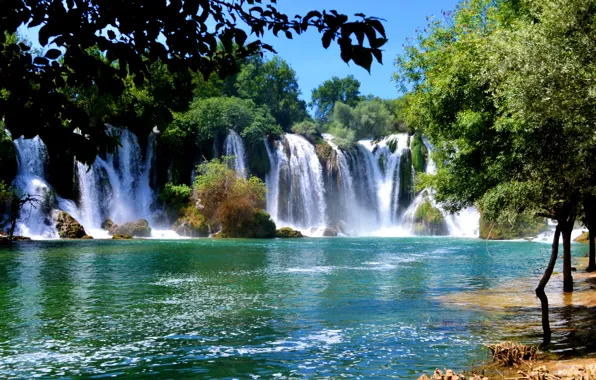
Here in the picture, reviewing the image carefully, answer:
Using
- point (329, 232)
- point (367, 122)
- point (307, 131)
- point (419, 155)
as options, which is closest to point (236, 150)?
point (307, 131)

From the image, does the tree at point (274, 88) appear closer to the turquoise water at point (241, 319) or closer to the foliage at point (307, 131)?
the foliage at point (307, 131)

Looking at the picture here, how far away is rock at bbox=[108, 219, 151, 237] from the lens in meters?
54.0

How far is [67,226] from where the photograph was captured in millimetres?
50250

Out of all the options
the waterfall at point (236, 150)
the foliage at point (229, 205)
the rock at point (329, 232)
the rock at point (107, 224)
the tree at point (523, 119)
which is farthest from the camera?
the waterfall at point (236, 150)

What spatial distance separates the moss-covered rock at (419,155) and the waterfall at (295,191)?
1180cm

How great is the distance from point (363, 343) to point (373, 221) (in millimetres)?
58597

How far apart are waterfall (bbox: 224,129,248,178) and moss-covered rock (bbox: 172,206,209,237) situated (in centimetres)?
916

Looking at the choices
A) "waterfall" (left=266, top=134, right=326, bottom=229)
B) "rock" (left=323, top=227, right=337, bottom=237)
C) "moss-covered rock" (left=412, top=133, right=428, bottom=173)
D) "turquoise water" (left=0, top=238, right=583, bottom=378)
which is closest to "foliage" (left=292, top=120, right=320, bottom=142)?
"waterfall" (left=266, top=134, right=326, bottom=229)

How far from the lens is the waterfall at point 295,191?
66438 millimetres

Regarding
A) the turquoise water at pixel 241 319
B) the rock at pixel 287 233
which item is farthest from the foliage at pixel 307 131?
the turquoise water at pixel 241 319

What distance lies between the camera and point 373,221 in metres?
70.8

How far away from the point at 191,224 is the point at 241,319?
43.4m

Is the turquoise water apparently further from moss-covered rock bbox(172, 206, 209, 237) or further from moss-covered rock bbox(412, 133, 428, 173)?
moss-covered rock bbox(412, 133, 428, 173)

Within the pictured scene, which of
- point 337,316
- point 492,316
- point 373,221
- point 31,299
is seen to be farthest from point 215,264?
point 373,221
